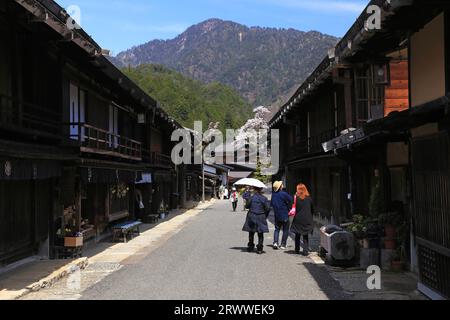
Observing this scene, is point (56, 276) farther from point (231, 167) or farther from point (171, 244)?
point (231, 167)

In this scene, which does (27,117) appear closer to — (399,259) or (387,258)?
(387,258)

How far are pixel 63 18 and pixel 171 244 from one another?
8.30 metres

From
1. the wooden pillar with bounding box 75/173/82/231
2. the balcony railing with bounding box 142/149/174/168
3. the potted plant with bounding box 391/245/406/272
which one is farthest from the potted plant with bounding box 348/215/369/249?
the balcony railing with bounding box 142/149/174/168

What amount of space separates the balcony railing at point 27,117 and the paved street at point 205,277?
10.7ft

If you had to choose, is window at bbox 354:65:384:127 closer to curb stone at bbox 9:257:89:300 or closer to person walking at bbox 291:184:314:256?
person walking at bbox 291:184:314:256

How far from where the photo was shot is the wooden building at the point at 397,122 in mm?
7672

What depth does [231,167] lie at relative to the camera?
72.7 metres

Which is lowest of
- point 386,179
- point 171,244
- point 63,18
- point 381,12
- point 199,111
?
point 171,244

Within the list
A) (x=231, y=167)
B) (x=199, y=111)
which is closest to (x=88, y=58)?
(x=231, y=167)

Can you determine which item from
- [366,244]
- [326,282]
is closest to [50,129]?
[326,282]

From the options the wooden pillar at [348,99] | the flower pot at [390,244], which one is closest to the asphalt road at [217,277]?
the flower pot at [390,244]

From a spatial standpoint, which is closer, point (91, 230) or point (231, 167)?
point (91, 230)
